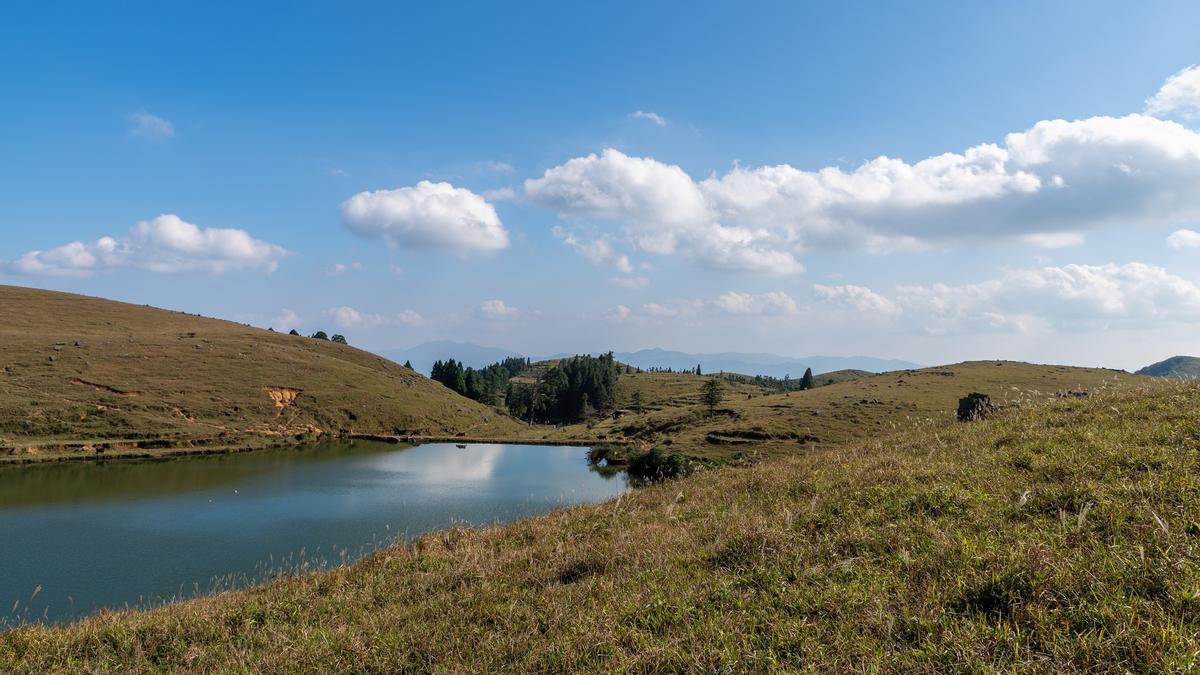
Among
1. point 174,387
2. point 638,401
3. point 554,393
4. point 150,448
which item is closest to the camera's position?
point 150,448

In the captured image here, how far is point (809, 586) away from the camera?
696 cm

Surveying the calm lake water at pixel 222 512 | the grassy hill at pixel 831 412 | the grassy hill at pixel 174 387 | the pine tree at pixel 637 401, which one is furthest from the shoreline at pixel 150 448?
the pine tree at pixel 637 401

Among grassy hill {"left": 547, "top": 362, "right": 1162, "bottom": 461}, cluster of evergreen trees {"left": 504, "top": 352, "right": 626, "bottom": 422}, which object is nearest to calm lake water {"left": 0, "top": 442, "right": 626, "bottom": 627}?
grassy hill {"left": 547, "top": 362, "right": 1162, "bottom": 461}

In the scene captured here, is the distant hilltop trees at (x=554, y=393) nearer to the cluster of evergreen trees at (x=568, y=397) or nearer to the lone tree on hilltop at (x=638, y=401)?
the cluster of evergreen trees at (x=568, y=397)

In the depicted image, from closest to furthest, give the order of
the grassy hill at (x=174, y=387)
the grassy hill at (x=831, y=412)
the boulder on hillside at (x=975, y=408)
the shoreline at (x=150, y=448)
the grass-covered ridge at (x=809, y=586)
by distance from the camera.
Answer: the grass-covered ridge at (x=809, y=586) < the boulder on hillside at (x=975, y=408) < the shoreline at (x=150, y=448) < the grassy hill at (x=174, y=387) < the grassy hill at (x=831, y=412)

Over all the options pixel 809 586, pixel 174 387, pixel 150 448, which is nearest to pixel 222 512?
pixel 150 448

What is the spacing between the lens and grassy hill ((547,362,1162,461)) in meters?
70.3

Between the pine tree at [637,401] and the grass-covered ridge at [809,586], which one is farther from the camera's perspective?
the pine tree at [637,401]

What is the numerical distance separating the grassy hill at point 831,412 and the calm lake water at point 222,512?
1975cm

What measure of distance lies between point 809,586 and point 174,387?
346 feet

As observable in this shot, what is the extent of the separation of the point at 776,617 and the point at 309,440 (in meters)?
94.7

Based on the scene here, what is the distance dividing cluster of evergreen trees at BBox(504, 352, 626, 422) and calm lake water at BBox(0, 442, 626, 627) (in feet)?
248

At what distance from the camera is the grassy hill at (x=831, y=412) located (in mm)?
70312

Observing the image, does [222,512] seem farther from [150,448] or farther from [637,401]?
[637,401]
